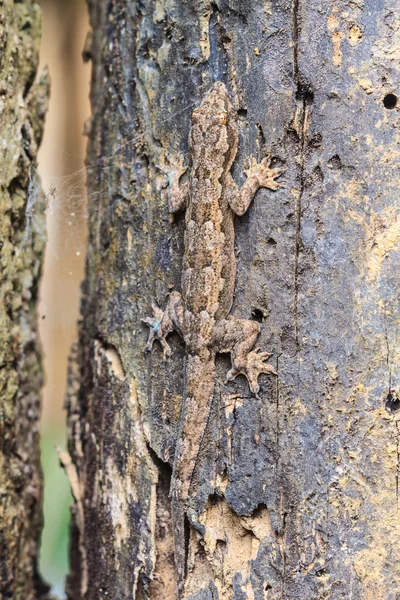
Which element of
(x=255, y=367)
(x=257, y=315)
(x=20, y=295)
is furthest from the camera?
(x=20, y=295)

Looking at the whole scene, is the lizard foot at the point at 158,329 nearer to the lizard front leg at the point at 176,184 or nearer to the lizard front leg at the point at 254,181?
the lizard front leg at the point at 176,184

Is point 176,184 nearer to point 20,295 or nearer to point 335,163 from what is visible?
point 335,163

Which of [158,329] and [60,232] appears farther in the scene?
[60,232]

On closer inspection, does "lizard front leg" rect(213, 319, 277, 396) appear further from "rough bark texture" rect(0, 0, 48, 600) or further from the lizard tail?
"rough bark texture" rect(0, 0, 48, 600)

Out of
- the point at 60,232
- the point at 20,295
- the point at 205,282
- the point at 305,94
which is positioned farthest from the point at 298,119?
the point at 60,232

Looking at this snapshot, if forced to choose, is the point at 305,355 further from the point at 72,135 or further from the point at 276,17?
the point at 72,135

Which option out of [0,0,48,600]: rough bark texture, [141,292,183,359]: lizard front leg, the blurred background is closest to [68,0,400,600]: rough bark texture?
[141,292,183,359]: lizard front leg
